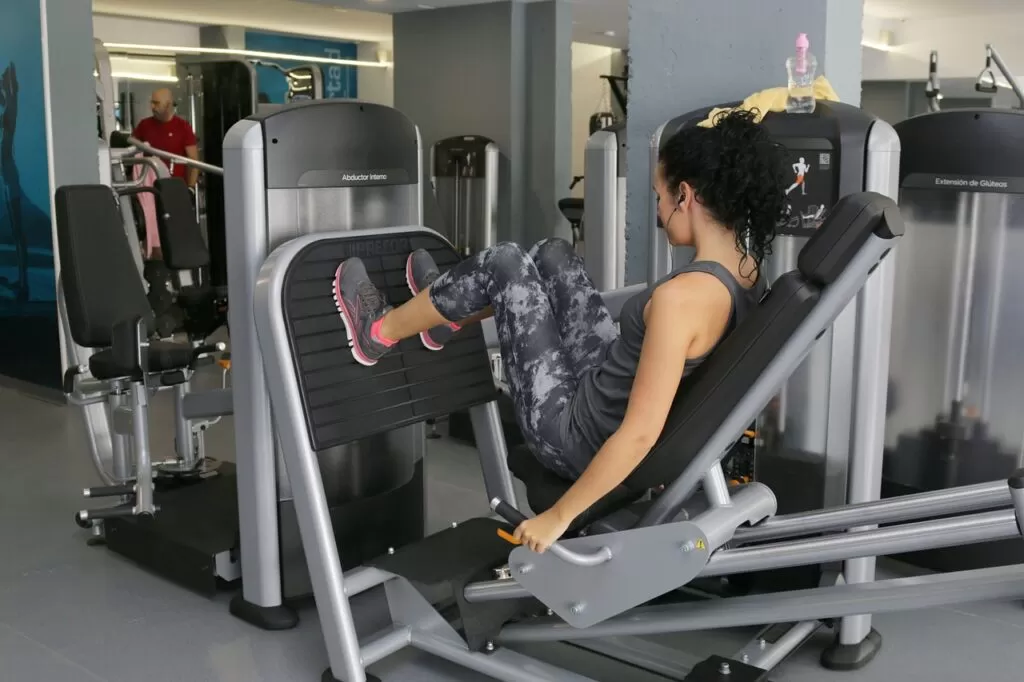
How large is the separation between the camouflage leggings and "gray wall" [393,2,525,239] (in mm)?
4676

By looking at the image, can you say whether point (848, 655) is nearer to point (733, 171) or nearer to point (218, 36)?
point (733, 171)

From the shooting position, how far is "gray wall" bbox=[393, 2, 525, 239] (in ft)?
22.4

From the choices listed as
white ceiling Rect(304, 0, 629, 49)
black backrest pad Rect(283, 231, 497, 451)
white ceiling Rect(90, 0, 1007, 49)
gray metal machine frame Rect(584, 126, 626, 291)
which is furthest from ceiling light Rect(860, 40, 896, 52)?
black backrest pad Rect(283, 231, 497, 451)

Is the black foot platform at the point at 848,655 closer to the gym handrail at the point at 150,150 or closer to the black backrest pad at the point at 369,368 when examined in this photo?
the black backrest pad at the point at 369,368

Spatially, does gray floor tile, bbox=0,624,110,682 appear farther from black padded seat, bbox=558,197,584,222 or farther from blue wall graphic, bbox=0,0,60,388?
black padded seat, bbox=558,197,584,222

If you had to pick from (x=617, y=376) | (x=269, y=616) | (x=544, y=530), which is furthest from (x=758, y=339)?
(x=269, y=616)

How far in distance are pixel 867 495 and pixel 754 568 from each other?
2.18 ft

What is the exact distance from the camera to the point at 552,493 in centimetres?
196

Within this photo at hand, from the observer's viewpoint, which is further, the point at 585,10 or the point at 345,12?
the point at 345,12

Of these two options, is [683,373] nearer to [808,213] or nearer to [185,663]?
[808,213]

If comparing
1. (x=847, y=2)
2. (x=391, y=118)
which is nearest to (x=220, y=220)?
(x=391, y=118)

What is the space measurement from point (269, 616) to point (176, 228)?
234 cm

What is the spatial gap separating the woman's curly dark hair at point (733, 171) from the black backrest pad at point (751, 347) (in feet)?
0.56

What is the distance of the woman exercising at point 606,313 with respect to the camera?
170 cm
